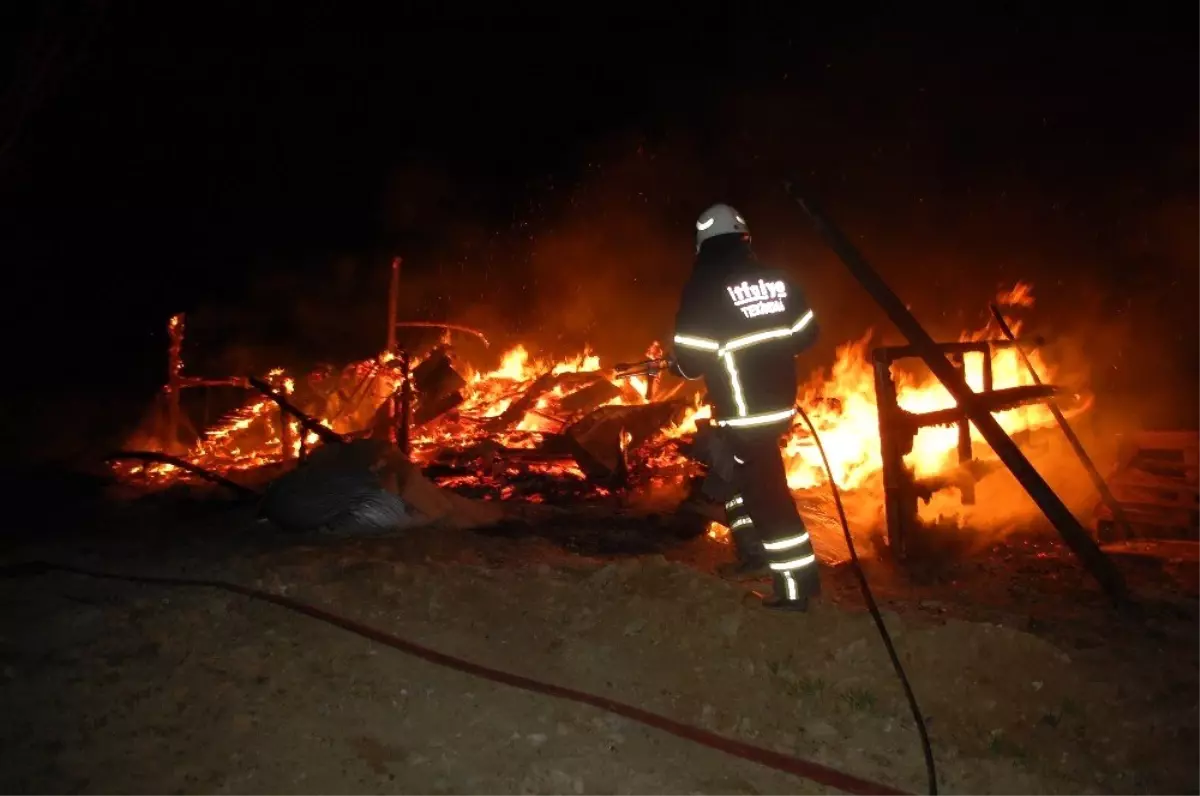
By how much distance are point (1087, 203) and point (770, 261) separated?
469 centimetres

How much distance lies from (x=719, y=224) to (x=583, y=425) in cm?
458

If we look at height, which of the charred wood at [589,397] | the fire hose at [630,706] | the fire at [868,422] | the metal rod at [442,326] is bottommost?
the fire hose at [630,706]

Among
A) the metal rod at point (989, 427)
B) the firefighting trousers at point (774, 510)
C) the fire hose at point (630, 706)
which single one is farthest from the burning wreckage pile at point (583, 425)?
the fire hose at point (630, 706)

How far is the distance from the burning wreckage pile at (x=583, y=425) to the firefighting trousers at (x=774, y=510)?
4.64 feet

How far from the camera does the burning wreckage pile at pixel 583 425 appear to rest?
750cm

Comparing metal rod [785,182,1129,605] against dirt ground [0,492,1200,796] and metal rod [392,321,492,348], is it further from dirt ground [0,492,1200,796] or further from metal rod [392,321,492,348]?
metal rod [392,321,492,348]

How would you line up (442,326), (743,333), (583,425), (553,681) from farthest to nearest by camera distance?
(442,326), (583,425), (743,333), (553,681)

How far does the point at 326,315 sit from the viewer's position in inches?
685

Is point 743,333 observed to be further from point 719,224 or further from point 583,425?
point 583,425

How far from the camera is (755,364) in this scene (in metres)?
4.52

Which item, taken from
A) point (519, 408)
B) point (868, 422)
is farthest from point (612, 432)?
point (868, 422)

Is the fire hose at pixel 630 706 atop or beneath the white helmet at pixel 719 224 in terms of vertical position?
beneath

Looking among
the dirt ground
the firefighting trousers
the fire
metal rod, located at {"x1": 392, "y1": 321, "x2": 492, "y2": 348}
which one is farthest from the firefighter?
metal rod, located at {"x1": 392, "y1": 321, "x2": 492, "y2": 348}

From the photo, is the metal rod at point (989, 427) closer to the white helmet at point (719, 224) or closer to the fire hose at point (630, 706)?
the white helmet at point (719, 224)
